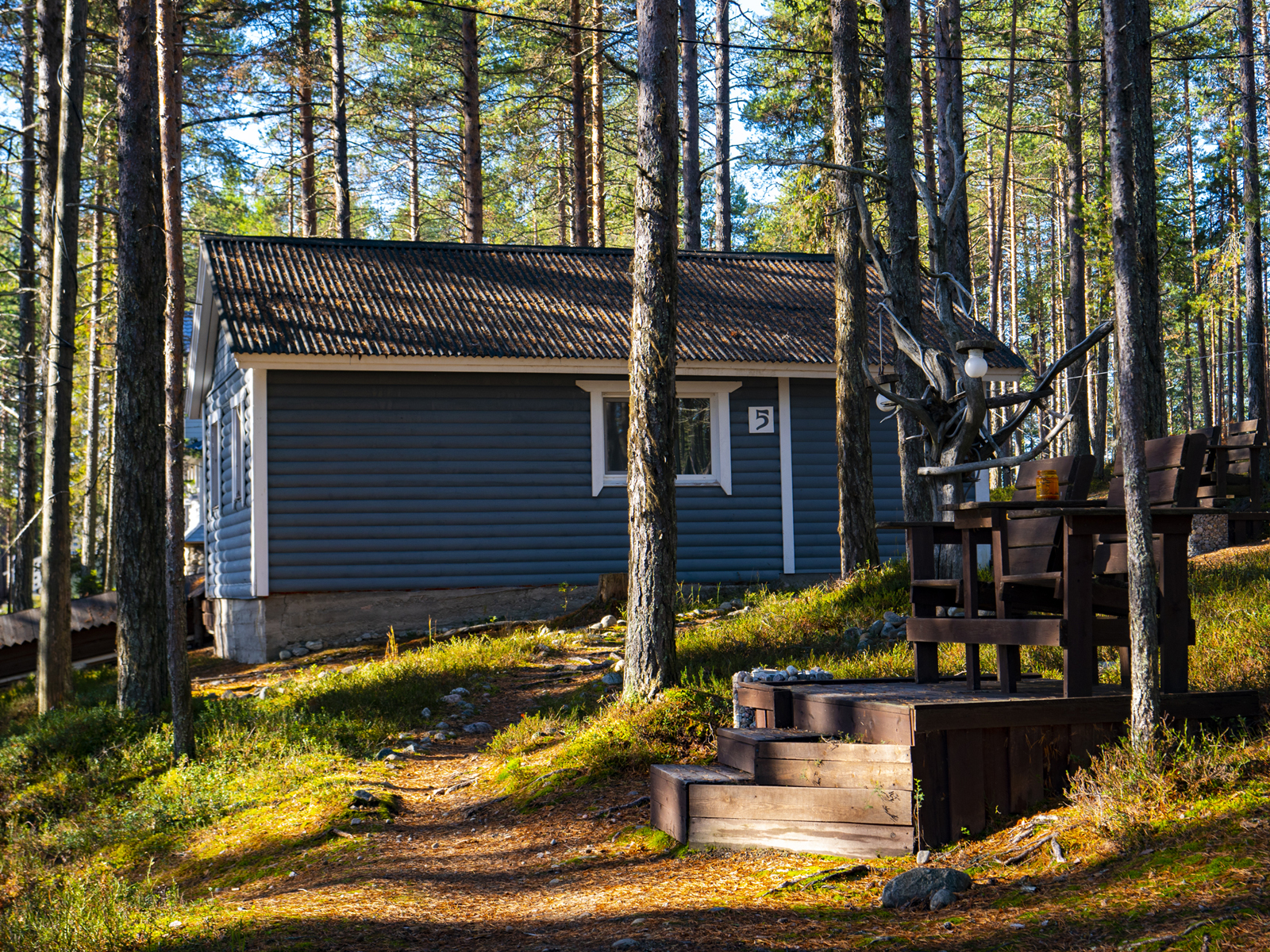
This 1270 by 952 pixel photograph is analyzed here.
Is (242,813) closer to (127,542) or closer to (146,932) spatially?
(146,932)

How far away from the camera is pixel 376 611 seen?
14172 millimetres

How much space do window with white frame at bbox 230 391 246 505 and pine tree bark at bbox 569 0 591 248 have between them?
10212 millimetres

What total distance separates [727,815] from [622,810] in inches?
45.5

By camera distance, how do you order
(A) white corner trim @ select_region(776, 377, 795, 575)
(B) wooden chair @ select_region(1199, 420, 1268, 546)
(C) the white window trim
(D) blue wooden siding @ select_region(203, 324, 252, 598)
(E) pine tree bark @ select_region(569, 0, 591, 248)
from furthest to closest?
(E) pine tree bark @ select_region(569, 0, 591, 248) → (A) white corner trim @ select_region(776, 377, 795, 575) → (C) the white window trim → (D) blue wooden siding @ select_region(203, 324, 252, 598) → (B) wooden chair @ select_region(1199, 420, 1268, 546)

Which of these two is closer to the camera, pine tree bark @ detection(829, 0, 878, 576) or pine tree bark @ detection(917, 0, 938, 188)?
pine tree bark @ detection(829, 0, 878, 576)

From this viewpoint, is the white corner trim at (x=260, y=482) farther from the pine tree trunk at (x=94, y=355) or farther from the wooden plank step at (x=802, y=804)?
the pine tree trunk at (x=94, y=355)

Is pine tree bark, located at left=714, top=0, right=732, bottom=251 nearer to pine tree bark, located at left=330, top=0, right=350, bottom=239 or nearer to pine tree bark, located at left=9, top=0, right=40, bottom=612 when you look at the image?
pine tree bark, located at left=330, top=0, right=350, bottom=239

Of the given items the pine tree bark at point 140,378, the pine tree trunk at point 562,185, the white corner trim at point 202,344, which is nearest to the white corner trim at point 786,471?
the white corner trim at point 202,344

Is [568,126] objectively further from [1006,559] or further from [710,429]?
[1006,559]

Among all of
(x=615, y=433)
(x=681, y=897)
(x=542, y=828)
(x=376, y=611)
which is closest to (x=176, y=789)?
(x=542, y=828)

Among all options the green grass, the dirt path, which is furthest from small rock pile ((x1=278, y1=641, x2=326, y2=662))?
the dirt path

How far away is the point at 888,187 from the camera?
431 inches

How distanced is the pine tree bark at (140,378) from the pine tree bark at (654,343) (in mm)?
4826

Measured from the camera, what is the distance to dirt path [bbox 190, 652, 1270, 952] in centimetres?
394
